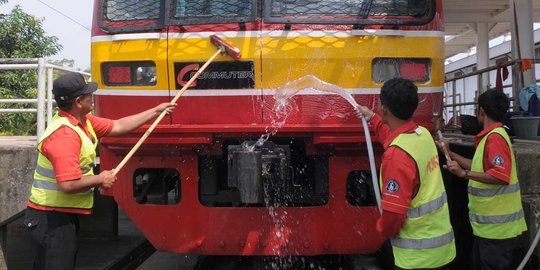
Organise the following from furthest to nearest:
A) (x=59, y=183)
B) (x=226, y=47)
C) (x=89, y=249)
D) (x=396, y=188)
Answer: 1. (x=89, y=249)
2. (x=226, y=47)
3. (x=59, y=183)
4. (x=396, y=188)

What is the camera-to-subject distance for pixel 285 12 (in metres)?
3.75

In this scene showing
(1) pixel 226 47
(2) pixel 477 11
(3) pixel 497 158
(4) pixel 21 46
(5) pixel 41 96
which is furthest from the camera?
(2) pixel 477 11

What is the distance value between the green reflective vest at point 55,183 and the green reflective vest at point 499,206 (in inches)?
99.3

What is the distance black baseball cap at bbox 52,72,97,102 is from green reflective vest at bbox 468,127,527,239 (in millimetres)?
2582

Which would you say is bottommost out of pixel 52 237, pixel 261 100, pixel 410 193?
pixel 52 237

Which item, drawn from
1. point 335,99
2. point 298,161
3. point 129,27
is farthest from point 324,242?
point 129,27

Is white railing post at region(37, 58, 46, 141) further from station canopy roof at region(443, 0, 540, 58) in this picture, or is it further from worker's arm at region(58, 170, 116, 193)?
station canopy roof at region(443, 0, 540, 58)

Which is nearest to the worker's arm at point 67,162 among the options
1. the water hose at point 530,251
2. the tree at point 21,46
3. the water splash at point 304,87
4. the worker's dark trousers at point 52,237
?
the worker's dark trousers at point 52,237

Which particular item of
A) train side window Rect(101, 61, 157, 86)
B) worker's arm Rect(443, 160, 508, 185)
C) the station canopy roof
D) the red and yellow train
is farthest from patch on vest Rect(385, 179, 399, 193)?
the station canopy roof

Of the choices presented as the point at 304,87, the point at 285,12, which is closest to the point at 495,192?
the point at 304,87

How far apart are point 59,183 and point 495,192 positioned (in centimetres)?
272

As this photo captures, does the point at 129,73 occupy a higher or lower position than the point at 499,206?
higher

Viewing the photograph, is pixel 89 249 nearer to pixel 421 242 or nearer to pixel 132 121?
pixel 132 121

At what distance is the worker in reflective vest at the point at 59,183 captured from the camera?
2.94 meters
